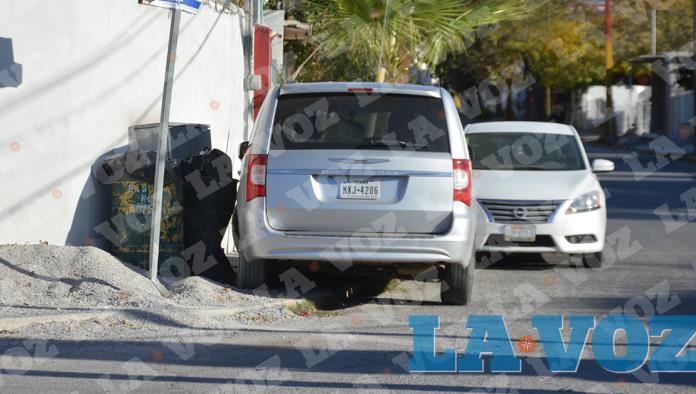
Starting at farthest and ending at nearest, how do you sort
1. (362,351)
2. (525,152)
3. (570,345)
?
(525,152) < (570,345) < (362,351)

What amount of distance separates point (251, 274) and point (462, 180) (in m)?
1.98

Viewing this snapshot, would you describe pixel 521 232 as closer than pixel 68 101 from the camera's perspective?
No

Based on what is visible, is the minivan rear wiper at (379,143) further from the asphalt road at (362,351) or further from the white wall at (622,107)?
the white wall at (622,107)

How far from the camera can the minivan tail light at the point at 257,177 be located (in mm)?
9203

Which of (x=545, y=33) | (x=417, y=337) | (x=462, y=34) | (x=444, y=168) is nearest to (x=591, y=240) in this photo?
(x=444, y=168)

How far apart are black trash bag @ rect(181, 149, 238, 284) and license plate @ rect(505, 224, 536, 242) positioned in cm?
310

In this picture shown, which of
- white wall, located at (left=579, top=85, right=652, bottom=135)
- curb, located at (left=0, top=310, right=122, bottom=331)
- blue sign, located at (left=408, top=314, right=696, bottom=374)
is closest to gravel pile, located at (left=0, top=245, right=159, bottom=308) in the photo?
curb, located at (left=0, top=310, right=122, bottom=331)

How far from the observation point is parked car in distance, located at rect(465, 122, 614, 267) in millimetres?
12016

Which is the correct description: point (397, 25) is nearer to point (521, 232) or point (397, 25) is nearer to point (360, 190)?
point (521, 232)

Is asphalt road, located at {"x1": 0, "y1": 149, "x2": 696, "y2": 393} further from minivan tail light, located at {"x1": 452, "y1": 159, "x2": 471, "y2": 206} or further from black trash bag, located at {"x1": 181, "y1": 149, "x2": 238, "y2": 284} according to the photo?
black trash bag, located at {"x1": 181, "y1": 149, "x2": 238, "y2": 284}

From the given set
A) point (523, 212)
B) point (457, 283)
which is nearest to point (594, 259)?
point (523, 212)

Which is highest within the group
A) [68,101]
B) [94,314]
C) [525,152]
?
[68,101]

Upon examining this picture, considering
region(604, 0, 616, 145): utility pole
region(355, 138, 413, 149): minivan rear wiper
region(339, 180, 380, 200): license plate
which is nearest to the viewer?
region(339, 180, 380, 200): license plate

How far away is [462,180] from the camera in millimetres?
9219
